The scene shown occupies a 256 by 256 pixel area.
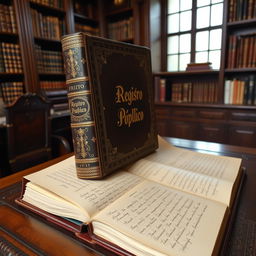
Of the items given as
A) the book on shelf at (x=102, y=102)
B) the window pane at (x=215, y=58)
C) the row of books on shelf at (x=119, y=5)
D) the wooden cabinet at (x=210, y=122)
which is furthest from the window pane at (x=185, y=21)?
the book on shelf at (x=102, y=102)

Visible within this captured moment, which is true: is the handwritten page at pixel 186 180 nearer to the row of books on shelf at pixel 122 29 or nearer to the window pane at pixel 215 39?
the window pane at pixel 215 39

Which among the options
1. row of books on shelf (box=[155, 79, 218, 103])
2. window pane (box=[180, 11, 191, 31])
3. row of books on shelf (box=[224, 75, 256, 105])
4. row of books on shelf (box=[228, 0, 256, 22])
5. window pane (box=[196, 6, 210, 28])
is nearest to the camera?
row of books on shelf (box=[228, 0, 256, 22])

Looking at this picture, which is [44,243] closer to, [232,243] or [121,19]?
[232,243]

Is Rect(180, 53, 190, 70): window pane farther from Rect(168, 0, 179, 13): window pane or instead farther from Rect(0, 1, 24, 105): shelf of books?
Rect(0, 1, 24, 105): shelf of books

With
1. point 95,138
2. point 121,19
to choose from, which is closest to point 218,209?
point 95,138

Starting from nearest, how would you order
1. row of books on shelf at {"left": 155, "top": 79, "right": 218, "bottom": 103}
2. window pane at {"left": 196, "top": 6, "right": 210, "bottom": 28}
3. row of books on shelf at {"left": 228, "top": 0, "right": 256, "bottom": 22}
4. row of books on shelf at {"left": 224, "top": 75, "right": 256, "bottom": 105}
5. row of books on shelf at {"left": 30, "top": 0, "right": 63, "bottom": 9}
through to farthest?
row of books on shelf at {"left": 228, "top": 0, "right": 256, "bottom": 22}, row of books on shelf at {"left": 224, "top": 75, "right": 256, "bottom": 105}, row of books on shelf at {"left": 30, "top": 0, "right": 63, "bottom": 9}, row of books on shelf at {"left": 155, "top": 79, "right": 218, "bottom": 103}, window pane at {"left": 196, "top": 6, "right": 210, "bottom": 28}

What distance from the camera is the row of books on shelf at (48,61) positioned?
2.31 metres

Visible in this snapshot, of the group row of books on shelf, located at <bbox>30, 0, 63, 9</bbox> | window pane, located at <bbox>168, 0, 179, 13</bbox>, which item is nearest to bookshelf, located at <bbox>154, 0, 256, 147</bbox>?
window pane, located at <bbox>168, 0, 179, 13</bbox>

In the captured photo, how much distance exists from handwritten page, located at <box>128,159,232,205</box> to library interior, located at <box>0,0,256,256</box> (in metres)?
0.10

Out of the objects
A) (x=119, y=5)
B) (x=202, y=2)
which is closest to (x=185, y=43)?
(x=202, y=2)

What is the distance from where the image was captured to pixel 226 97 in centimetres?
219

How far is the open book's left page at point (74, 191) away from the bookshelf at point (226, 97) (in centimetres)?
190

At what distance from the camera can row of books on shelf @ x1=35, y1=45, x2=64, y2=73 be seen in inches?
91.1

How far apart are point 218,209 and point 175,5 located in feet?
9.42
